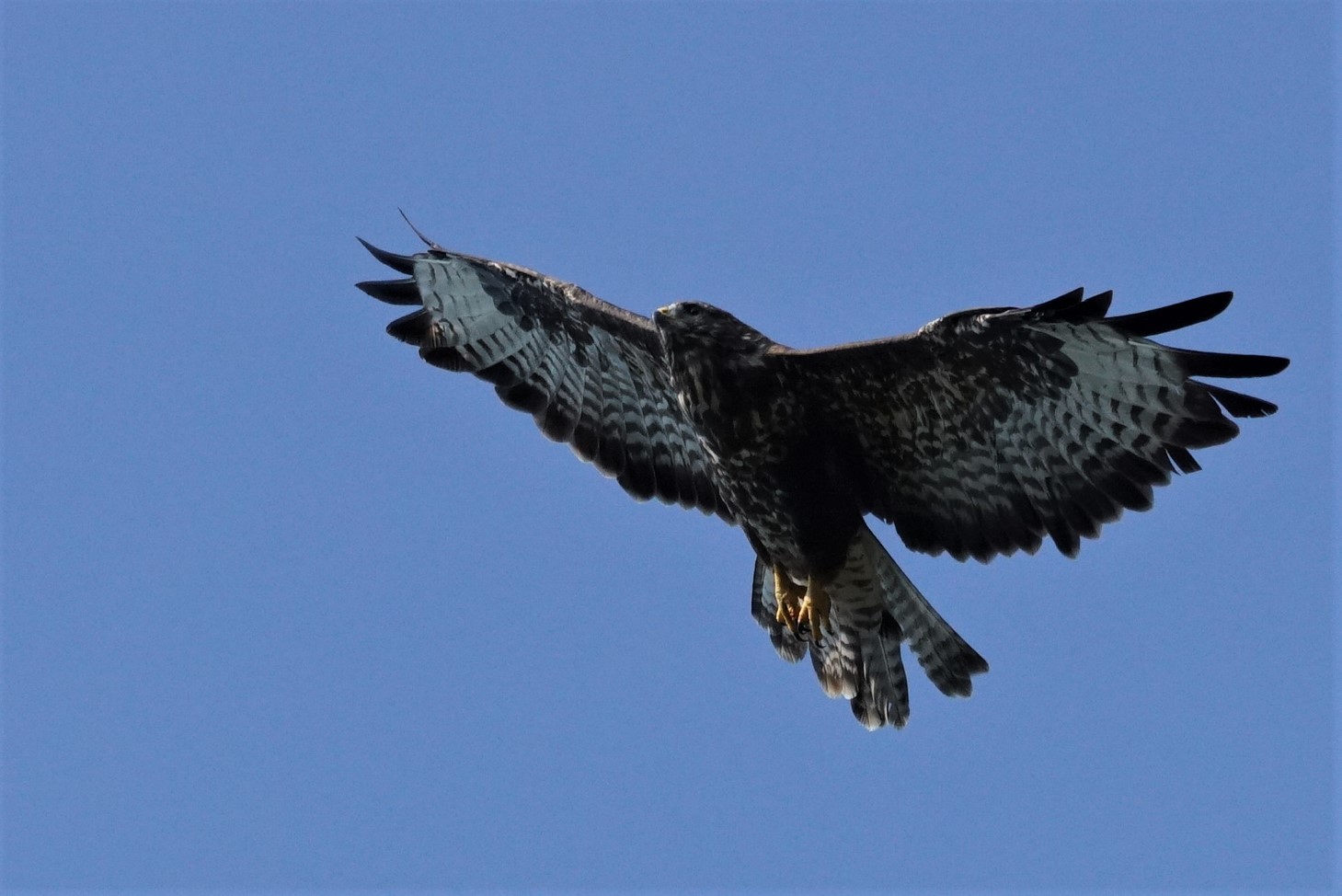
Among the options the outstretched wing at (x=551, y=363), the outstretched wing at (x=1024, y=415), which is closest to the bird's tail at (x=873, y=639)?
the outstretched wing at (x=1024, y=415)

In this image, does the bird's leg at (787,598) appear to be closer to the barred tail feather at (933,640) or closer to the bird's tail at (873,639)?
the bird's tail at (873,639)

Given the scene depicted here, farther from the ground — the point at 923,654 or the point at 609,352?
the point at 609,352

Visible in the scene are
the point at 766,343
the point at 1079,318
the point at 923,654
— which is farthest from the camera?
the point at 923,654

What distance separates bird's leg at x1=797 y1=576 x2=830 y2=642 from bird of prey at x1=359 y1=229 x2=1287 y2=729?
0.01 metres

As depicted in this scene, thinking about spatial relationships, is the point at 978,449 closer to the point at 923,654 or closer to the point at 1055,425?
the point at 1055,425

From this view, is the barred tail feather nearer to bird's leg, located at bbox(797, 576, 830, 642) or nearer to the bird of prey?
the bird of prey

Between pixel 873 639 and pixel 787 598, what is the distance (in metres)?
0.55

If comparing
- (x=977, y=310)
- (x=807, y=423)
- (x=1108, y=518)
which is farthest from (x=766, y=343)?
(x=1108, y=518)

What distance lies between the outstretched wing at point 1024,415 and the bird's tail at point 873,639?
402 millimetres

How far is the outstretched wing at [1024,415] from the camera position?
35.7ft

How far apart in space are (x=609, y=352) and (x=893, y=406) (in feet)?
6.35

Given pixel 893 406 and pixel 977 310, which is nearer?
pixel 977 310

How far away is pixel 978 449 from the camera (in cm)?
1171

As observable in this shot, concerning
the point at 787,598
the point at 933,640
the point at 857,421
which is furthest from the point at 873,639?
the point at 857,421
